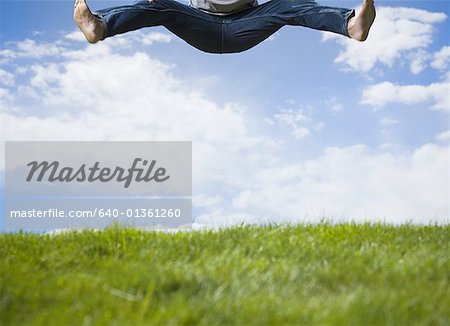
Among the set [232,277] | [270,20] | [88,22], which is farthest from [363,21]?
[232,277]

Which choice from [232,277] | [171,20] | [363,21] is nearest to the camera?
[232,277]

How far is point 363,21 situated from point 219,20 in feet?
3.41

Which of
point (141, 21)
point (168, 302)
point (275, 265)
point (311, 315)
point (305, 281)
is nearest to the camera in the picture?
point (311, 315)

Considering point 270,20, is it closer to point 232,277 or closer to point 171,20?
point 171,20

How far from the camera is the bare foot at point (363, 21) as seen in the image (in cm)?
409

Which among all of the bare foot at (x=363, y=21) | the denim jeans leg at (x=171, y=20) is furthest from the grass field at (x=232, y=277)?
the denim jeans leg at (x=171, y=20)

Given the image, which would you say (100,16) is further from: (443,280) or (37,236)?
(443,280)

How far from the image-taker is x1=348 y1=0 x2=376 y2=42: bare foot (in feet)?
13.4

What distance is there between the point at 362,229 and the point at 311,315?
1.91m

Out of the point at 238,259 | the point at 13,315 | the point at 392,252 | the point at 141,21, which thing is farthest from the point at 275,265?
the point at 141,21

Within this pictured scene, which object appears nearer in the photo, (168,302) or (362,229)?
(168,302)

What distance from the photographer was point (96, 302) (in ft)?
8.64

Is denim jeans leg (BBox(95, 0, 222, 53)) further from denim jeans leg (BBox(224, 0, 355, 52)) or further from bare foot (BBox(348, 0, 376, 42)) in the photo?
bare foot (BBox(348, 0, 376, 42))

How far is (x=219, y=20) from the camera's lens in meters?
4.61
